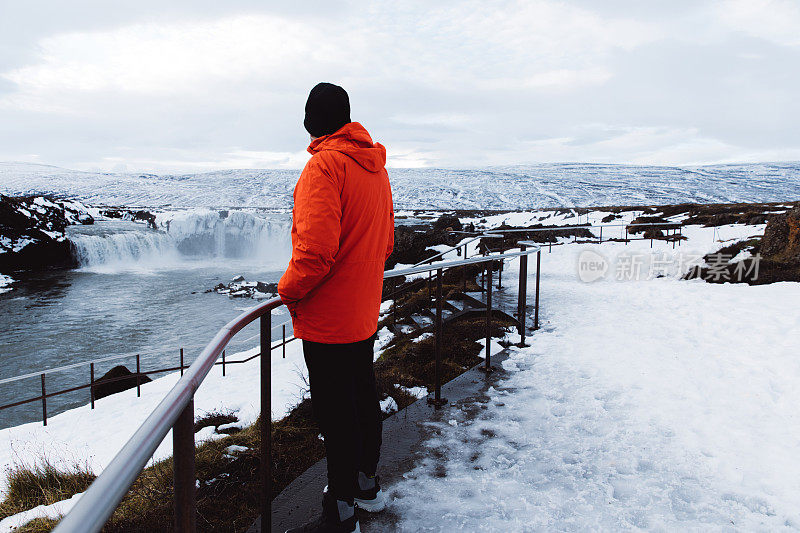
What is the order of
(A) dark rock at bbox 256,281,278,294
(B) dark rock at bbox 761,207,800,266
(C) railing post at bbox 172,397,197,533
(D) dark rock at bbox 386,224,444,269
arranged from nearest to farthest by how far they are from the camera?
(C) railing post at bbox 172,397,197,533
(B) dark rock at bbox 761,207,800,266
(D) dark rock at bbox 386,224,444,269
(A) dark rock at bbox 256,281,278,294

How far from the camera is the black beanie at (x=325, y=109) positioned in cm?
183

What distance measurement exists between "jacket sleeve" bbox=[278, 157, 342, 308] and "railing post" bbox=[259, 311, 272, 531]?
0.29 meters

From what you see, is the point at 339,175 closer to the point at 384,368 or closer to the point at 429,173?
the point at 384,368

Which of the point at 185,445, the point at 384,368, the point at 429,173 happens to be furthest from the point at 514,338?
the point at 429,173

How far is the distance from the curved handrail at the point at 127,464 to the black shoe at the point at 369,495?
1.23 m

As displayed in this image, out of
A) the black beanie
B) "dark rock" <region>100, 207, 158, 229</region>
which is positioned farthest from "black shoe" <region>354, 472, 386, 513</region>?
"dark rock" <region>100, 207, 158, 229</region>

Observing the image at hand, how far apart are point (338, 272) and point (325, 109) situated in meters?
0.60

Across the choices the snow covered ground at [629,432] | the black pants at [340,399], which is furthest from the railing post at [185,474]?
the snow covered ground at [629,432]

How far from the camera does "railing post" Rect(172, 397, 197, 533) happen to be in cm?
105

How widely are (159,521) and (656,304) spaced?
685cm

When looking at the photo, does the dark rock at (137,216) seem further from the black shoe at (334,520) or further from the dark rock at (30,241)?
the black shoe at (334,520)

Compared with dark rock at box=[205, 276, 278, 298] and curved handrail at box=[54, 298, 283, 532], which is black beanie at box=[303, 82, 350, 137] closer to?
curved handrail at box=[54, 298, 283, 532]

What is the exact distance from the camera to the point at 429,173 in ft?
389

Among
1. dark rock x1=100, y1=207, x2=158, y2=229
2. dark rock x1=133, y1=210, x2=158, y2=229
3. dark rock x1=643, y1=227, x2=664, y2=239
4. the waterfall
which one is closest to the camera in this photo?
dark rock x1=643, y1=227, x2=664, y2=239
